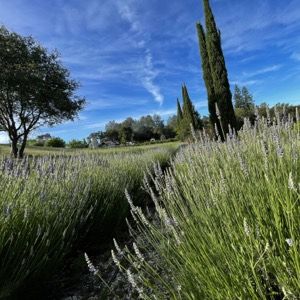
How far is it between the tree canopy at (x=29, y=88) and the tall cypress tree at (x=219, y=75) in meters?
7.13

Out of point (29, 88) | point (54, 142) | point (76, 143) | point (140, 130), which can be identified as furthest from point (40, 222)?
point (140, 130)

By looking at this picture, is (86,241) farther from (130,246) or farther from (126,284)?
(126,284)

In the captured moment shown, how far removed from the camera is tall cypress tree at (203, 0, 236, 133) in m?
15.4

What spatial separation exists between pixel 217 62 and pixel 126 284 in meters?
14.7

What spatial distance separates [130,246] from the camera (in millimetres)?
3502

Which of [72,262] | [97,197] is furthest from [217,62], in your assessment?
[72,262]

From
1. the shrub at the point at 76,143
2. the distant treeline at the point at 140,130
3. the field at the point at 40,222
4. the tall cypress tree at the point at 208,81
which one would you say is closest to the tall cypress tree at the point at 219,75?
the tall cypress tree at the point at 208,81

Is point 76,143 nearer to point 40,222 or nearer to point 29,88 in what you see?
Answer: point 29,88

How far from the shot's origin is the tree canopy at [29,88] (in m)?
14.1

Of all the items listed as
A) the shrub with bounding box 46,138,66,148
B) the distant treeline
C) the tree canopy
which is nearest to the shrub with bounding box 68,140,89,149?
the shrub with bounding box 46,138,66,148

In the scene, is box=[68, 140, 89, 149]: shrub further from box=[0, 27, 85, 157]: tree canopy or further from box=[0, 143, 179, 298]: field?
box=[0, 143, 179, 298]: field

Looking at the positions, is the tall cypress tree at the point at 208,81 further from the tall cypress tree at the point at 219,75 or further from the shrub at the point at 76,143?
the shrub at the point at 76,143

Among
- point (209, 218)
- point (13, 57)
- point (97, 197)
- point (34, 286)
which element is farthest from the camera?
point (13, 57)

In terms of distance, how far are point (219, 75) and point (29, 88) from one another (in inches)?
356
